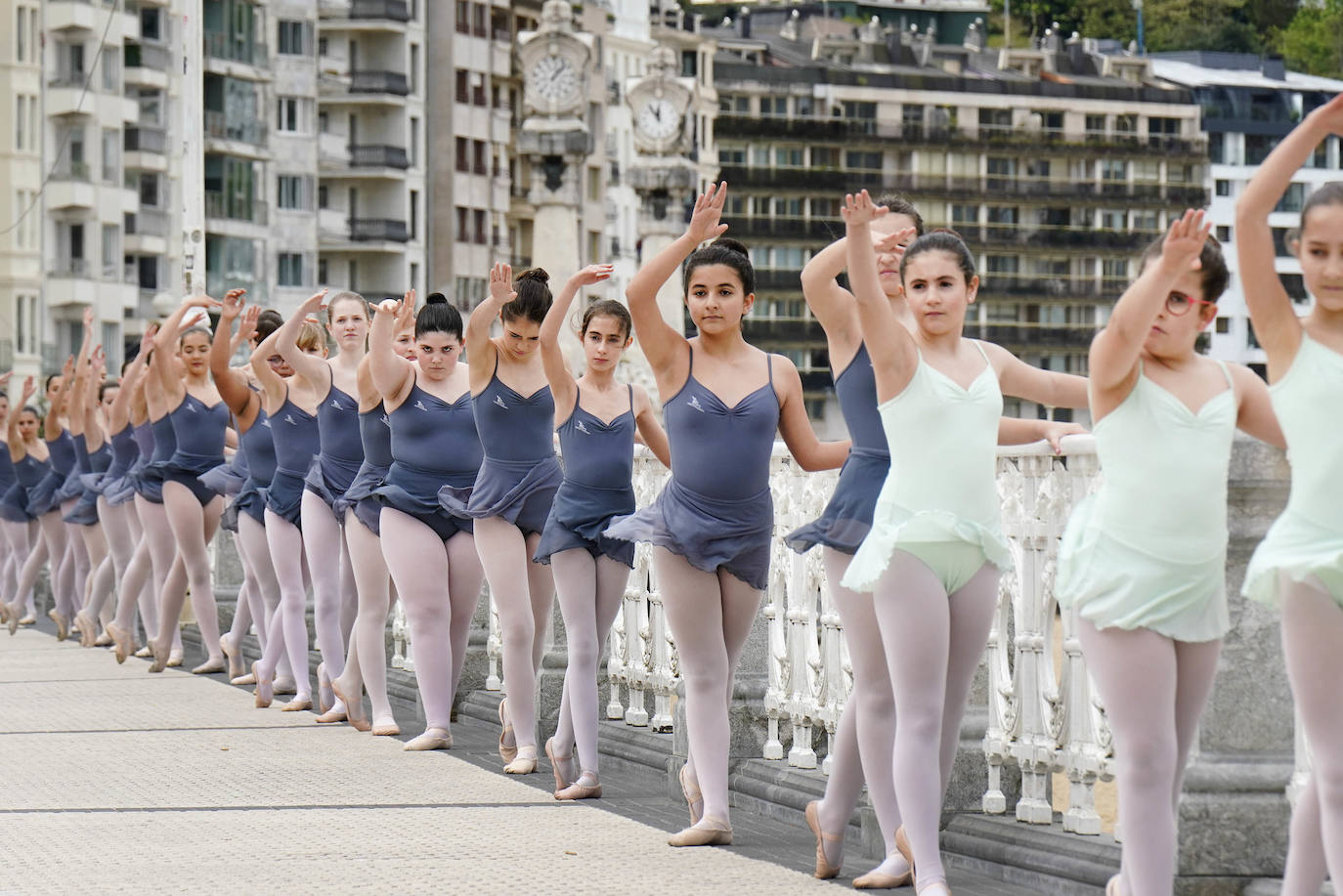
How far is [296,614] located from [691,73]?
12599cm

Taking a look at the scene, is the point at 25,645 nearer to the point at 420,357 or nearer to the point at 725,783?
the point at 420,357

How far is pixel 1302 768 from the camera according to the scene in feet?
24.6

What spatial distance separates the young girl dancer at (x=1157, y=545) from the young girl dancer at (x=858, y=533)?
51.7 inches

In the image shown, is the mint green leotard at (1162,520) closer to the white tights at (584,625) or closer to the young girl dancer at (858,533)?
the young girl dancer at (858,533)

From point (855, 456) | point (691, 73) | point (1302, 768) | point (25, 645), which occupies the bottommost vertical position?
point (25, 645)

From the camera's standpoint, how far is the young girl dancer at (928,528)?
26.6ft

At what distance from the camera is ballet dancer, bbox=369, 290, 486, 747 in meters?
13.2

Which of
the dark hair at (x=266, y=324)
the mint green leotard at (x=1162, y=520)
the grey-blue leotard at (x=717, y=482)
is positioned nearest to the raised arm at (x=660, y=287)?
the grey-blue leotard at (x=717, y=482)

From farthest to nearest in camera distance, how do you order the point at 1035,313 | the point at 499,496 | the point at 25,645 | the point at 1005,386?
the point at 1035,313
the point at 25,645
the point at 499,496
the point at 1005,386

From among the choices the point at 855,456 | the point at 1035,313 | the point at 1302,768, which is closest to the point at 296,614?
the point at 855,456

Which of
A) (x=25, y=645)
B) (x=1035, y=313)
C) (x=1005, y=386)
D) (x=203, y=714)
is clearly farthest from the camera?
(x=1035, y=313)

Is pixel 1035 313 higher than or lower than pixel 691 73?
lower

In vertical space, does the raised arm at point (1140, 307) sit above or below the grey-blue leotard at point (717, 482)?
above

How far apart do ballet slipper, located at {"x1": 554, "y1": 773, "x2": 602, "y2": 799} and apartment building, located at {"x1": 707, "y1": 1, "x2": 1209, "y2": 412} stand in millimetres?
132314
